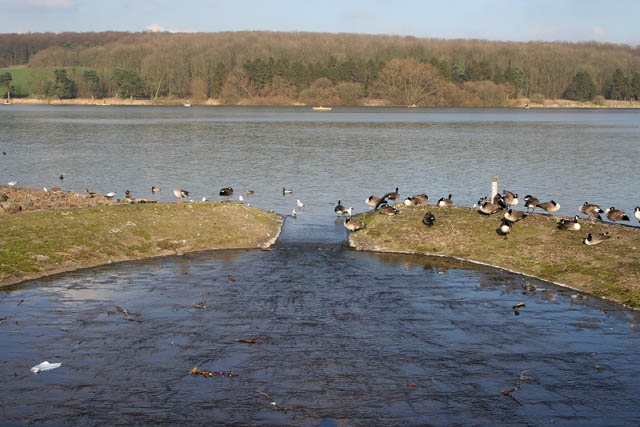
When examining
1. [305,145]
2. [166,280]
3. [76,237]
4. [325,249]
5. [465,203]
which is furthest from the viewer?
[305,145]

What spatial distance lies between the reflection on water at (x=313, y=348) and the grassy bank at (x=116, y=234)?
4.38 feet

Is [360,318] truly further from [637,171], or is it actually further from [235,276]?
[637,171]

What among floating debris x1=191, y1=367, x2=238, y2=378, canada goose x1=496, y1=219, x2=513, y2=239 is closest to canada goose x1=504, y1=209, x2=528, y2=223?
canada goose x1=496, y1=219, x2=513, y2=239

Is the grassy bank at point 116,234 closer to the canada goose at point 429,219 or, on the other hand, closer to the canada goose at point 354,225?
the canada goose at point 354,225

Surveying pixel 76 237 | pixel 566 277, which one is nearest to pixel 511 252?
pixel 566 277

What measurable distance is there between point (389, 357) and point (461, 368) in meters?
2.00

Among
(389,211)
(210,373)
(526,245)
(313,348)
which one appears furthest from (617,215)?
(210,373)

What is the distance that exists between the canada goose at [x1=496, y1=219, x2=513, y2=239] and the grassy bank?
11244 mm

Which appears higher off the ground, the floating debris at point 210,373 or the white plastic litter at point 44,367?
the white plastic litter at point 44,367

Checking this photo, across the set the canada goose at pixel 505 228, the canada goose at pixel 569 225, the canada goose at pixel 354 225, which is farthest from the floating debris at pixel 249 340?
the canada goose at pixel 569 225

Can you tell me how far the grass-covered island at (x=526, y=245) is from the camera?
2236cm

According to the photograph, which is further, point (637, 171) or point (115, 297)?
point (637, 171)

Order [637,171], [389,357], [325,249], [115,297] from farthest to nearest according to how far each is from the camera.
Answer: [637,171], [325,249], [115,297], [389,357]

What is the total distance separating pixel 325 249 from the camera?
28344 millimetres
